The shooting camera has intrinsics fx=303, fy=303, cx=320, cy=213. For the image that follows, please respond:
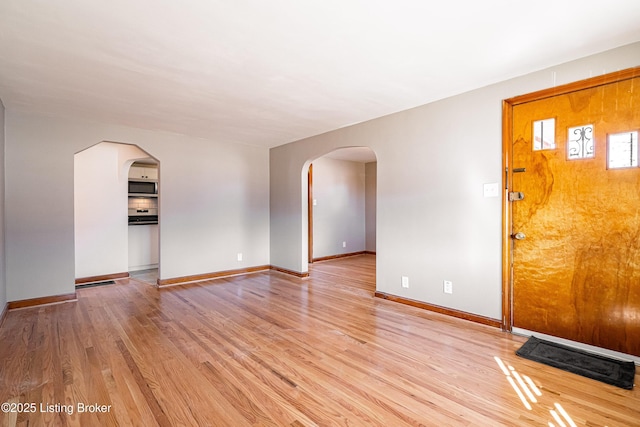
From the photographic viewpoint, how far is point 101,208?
198 inches

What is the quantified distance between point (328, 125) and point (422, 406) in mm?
3626

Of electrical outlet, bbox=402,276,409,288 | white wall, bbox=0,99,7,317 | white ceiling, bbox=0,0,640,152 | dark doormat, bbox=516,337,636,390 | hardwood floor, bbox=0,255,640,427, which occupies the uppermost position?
white ceiling, bbox=0,0,640,152

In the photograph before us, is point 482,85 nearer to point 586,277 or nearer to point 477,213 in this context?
point 477,213

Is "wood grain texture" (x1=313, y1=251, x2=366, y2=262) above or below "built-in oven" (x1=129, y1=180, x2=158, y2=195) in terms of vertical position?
below

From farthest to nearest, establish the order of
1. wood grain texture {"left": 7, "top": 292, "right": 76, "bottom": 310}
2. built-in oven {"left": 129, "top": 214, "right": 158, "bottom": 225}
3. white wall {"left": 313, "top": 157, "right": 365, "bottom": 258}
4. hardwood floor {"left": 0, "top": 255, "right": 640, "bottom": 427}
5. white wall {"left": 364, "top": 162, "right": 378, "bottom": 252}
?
white wall {"left": 364, "top": 162, "right": 378, "bottom": 252}, white wall {"left": 313, "top": 157, "right": 365, "bottom": 258}, built-in oven {"left": 129, "top": 214, "right": 158, "bottom": 225}, wood grain texture {"left": 7, "top": 292, "right": 76, "bottom": 310}, hardwood floor {"left": 0, "top": 255, "right": 640, "bottom": 427}

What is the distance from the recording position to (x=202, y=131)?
15.5 ft

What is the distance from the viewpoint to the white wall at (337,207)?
277 inches

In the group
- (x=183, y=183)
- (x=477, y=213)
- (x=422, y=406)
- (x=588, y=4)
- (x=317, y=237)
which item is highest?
(x=588, y=4)

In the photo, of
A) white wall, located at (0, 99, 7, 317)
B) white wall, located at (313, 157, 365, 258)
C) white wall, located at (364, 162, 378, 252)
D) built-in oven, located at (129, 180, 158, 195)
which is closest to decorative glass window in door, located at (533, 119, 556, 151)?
white wall, located at (313, 157, 365, 258)

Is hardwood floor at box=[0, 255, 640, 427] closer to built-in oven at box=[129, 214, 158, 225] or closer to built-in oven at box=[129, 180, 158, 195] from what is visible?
built-in oven at box=[129, 214, 158, 225]

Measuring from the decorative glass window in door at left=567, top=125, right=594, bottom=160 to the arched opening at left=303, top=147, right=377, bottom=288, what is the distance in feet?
13.1

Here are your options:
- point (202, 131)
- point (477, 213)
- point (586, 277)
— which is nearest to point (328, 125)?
point (202, 131)

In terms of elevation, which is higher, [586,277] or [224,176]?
[224,176]

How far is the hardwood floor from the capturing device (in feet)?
5.75
